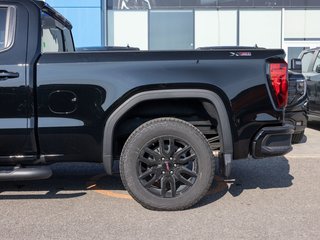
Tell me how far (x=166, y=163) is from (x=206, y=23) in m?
13.8

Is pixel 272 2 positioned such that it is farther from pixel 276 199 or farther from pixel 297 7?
pixel 276 199

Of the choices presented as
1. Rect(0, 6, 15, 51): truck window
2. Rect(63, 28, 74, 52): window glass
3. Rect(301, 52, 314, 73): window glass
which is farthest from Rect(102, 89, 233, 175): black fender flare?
Rect(301, 52, 314, 73): window glass

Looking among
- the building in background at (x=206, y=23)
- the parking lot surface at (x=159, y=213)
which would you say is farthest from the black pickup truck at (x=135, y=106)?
the building in background at (x=206, y=23)

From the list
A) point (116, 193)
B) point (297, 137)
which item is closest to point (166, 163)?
point (116, 193)

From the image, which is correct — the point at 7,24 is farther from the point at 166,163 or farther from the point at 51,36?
the point at 166,163

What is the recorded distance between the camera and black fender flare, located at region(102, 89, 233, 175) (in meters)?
4.61

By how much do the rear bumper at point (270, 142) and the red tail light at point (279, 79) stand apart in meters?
0.27

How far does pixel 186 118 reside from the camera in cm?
516

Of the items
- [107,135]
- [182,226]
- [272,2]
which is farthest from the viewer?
[272,2]

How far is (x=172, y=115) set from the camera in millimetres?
5066

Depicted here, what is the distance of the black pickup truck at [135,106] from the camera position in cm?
460

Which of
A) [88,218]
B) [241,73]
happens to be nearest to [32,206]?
[88,218]

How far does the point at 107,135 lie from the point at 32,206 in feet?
3.64

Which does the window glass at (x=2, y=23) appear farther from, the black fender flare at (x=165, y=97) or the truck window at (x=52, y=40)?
the black fender flare at (x=165, y=97)
